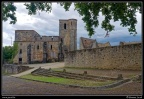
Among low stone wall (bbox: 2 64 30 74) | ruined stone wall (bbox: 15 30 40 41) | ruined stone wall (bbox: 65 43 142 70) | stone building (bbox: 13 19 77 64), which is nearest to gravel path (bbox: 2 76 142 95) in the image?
ruined stone wall (bbox: 65 43 142 70)

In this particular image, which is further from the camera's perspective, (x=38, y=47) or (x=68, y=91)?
(x=38, y=47)

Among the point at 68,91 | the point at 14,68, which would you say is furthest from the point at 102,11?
the point at 14,68

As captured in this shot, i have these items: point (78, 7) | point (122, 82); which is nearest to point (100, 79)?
point (122, 82)

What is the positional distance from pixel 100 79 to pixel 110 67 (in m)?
8.51

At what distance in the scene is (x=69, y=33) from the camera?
59.2 meters

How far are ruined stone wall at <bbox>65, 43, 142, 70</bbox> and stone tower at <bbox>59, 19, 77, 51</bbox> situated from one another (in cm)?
2377

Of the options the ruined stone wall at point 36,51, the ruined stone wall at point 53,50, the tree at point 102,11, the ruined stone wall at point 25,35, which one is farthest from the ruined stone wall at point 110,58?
the ruined stone wall at point 25,35

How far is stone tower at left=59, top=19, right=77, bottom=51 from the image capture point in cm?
5856

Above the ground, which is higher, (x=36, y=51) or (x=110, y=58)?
(x=36, y=51)

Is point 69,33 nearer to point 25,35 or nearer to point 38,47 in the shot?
point 38,47

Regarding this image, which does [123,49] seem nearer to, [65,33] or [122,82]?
[122,82]

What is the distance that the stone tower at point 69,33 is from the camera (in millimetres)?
58562

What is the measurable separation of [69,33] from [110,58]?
32752 millimetres

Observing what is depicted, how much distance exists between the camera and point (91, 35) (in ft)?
38.0
